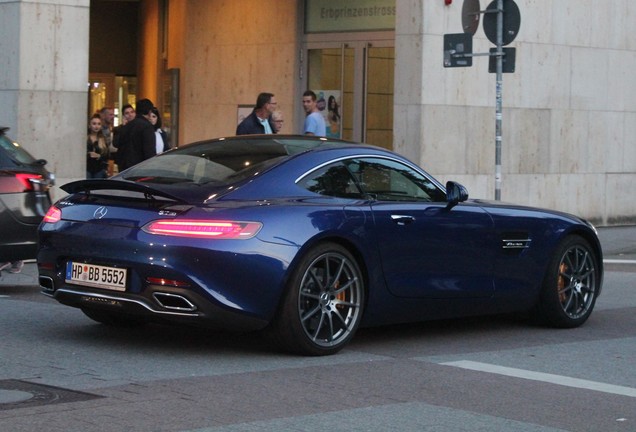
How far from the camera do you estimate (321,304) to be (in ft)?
28.3

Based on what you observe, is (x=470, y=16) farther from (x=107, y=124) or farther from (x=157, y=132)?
(x=107, y=124)

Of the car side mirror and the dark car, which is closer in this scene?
the car side mirror

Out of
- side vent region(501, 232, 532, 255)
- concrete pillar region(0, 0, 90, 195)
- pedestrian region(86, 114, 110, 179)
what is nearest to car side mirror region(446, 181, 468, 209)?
side vent region(501, 232, 532, 255)

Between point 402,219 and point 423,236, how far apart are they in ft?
0.76

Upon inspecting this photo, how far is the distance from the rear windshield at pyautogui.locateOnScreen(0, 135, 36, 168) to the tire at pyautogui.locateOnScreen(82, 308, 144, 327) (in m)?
2.64

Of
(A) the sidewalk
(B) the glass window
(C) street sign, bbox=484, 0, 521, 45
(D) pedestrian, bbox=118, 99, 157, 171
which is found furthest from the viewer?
(C) street sign, bbox=484, 0, 521, 45

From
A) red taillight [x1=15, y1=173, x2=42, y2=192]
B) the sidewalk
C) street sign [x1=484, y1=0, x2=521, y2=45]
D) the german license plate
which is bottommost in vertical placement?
the sidewalk

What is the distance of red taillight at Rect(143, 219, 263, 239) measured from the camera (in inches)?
320

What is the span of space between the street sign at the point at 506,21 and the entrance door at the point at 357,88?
4464mm

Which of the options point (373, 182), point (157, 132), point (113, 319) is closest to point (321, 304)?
A: point (373, 182)

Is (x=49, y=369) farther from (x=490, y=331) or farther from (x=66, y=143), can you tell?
(x=66, y=143)

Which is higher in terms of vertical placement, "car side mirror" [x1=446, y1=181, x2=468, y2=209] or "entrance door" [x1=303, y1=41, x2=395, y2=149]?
"entrance door" [x1=303, y1=41, x2=395, y2=149]

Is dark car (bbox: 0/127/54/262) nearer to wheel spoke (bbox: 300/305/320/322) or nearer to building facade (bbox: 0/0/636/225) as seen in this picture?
wheel spoke (bbox: 300/305/320/322)

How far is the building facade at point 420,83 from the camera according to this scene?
19.4 meters
